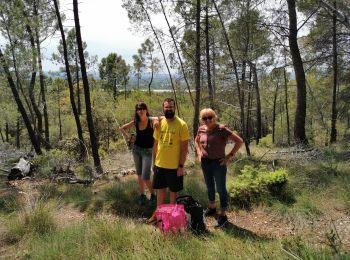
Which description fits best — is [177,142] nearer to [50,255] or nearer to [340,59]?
[50,255]

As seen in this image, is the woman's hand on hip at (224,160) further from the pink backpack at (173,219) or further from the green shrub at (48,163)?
the green shrub at (48,163)

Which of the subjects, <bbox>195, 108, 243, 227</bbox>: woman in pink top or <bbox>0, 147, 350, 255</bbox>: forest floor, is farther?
<bbox>195, 108, 243, 227</bbox>: woman in pink top

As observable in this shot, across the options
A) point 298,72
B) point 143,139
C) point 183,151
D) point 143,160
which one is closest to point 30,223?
point 143,160

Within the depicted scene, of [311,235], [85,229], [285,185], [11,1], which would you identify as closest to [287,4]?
[285,185]

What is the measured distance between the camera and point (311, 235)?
441 cm

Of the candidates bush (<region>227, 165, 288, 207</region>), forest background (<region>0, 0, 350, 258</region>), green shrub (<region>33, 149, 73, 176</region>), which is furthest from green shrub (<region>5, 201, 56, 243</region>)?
green shrub (<region>33, 149, 73, 176</region>)

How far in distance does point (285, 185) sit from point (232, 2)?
702 cm

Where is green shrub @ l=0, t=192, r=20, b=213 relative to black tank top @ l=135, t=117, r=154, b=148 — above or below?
below

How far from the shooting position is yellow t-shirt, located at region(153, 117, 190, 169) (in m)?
4.93

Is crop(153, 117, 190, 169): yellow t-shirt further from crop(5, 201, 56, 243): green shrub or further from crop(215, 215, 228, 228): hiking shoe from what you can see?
crop(5, 201, 56, 243): green shrub

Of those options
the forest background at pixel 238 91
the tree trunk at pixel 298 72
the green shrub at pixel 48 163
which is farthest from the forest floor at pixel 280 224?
the tree trunk at pixel 298 72

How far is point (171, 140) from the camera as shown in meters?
4.94

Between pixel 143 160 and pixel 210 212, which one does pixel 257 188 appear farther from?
pixel 143 160

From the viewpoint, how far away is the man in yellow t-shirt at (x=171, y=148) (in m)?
4.92
